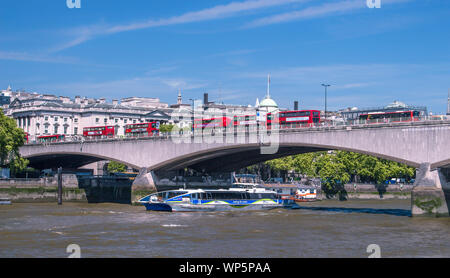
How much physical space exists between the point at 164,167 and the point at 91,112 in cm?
6765

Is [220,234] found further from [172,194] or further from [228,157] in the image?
[228,157]

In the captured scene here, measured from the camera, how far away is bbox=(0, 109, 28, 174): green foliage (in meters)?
85.2

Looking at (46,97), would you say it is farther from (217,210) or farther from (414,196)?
(414,196)

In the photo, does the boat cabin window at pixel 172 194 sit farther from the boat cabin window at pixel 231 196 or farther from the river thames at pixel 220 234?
the river thames at pixel 220 234

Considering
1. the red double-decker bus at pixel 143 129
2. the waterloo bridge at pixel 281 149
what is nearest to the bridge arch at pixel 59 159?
the waterloo bridge at pixel 281 149

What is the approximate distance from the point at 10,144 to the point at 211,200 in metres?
33.0

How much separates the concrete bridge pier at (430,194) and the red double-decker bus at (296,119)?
48.7ft

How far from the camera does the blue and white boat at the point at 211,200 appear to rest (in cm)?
6719

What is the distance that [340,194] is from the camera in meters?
104

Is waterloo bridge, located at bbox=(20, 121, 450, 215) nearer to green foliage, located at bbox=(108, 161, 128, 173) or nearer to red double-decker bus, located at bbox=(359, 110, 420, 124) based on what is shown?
red double-decker bus, located at bbox=(359, 110, 420, 124)

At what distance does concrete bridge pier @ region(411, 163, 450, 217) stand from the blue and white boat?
17.4 meters

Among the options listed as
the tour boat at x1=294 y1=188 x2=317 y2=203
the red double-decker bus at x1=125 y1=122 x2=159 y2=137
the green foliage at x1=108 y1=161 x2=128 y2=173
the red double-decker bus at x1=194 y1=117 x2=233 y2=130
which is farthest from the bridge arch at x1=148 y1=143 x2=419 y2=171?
the green foliage at x1=108 y1=161 x2=128 y2=173

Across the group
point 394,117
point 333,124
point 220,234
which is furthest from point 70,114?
point 220,234

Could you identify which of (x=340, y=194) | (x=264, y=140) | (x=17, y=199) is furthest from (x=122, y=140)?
(x=340, y=194)
